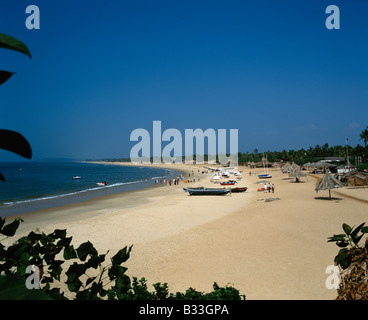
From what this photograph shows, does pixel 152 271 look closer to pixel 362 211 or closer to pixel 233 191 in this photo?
pixel 362 211

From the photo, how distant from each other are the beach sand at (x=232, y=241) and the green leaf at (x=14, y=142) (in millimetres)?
8379

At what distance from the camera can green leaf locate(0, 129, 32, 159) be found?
686 millimetres

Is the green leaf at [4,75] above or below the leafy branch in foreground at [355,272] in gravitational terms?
above


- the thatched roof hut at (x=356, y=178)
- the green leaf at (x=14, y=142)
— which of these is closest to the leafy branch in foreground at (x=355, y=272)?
the green leaf at (x=14, y=142)

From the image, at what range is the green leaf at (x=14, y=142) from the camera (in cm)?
69

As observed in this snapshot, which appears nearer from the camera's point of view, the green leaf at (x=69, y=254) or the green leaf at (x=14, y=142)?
the green leaf at (x=14, y=142)

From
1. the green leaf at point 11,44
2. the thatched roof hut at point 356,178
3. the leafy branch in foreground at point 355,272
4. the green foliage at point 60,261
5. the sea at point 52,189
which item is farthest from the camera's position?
the sea at point 52,189

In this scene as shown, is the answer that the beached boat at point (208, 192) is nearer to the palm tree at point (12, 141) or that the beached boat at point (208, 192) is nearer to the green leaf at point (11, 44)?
the palm tree at point (12, 141)

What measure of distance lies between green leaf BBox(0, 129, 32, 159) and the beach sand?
8.38m

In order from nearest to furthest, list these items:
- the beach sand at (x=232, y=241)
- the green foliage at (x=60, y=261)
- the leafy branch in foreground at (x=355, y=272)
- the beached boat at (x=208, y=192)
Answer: the green foliage at (x=60, y=261), the leafy branch in foreground at (x=355, y=272), the beach sand at (x=232, y=241), the beached boat at (x=208, y=192)

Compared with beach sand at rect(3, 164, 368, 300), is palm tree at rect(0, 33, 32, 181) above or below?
above

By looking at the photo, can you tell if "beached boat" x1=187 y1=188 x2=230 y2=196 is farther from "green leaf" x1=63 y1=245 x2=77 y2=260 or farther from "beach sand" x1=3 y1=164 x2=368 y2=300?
"green leaf" x1=63 y1=245 x2=77 y2=260

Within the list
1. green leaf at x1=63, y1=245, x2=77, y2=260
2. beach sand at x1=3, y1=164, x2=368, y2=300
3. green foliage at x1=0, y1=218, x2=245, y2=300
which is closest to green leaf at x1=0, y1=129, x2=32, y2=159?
green foliage at x1=0, y1=218, x2=245, y2=300
